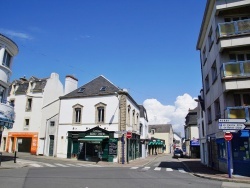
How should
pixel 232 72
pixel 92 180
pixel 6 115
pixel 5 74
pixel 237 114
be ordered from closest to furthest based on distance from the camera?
pixel 92 180
pixel 237 114
pixel 232 72
pixel 6 115
pixel 5 74

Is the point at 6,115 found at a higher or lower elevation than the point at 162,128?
lower

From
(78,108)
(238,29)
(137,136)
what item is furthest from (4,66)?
(137,136)

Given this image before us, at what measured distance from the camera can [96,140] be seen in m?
26.5

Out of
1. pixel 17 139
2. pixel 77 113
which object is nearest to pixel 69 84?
pixel 77 113

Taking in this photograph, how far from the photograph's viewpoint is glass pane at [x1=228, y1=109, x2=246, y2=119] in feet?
49.4

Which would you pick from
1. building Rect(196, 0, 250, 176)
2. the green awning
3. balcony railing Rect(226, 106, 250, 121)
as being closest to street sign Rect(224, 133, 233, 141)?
building Rect(196, 0, 250, 176)

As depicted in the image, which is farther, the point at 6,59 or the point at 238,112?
the point at 6,59

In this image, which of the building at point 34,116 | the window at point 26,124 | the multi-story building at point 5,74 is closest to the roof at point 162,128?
the building at point 34,116

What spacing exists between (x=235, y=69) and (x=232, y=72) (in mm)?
271

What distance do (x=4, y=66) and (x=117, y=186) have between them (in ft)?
47.5

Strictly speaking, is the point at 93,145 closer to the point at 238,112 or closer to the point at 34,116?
the point at 34,116

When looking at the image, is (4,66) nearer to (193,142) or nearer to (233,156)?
(233,156)

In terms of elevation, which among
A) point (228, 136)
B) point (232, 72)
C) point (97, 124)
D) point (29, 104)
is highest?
point (29, 104)

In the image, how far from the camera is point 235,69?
15672 mm
